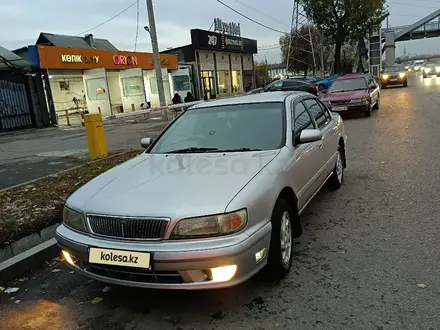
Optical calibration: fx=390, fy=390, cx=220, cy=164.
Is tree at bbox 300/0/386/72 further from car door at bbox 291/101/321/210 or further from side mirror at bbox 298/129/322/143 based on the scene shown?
side mirror at bbox 298/129/322/143

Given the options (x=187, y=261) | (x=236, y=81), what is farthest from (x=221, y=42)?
(x=187, y=261)

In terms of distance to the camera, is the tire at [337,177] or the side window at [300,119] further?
the tire at [337,177]

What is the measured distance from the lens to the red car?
13.8m

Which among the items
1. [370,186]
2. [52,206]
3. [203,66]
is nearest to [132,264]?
[52,206]

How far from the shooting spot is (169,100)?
28.8m

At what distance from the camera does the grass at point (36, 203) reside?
4.38 m

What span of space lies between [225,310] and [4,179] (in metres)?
6.16

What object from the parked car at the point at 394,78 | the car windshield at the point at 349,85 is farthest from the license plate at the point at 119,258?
the parked car at the point at 394,78

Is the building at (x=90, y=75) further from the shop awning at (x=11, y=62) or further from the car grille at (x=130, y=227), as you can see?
the car grille at (x=130, y=227)

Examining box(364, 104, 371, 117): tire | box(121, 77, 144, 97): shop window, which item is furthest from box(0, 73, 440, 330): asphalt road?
box(121, 77, 144, 97): shop window

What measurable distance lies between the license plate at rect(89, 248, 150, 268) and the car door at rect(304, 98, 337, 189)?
2.56 m

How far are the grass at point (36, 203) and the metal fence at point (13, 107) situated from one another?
13.3 m

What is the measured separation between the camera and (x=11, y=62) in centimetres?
1780

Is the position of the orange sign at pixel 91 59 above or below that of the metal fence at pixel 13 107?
above
